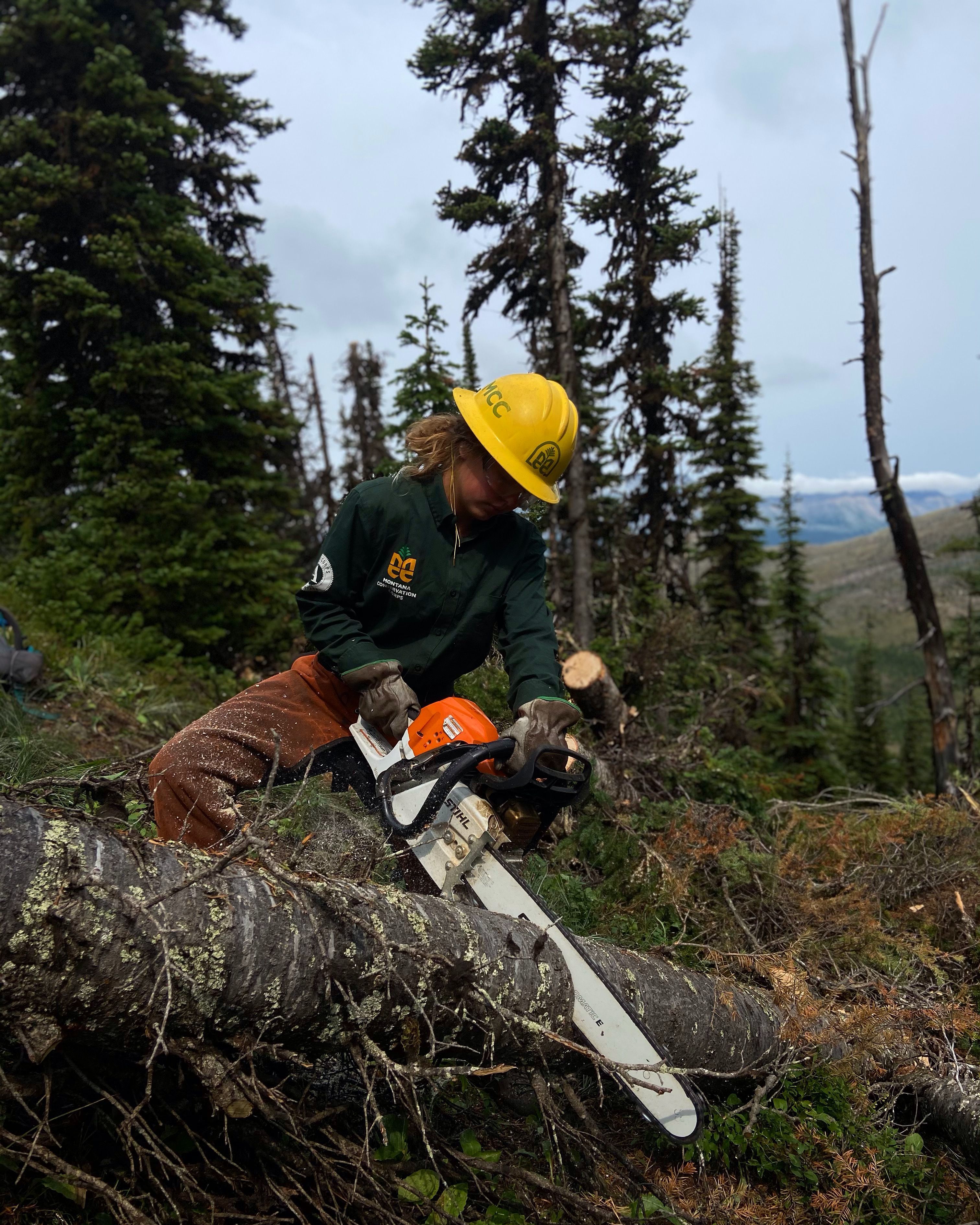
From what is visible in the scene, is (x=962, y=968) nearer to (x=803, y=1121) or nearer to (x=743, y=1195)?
(x=803, y=1121)

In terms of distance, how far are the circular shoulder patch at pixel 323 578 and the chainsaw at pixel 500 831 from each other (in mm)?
753

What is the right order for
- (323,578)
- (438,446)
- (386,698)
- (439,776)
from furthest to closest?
(438,446)
(323,578)
(386,698)
(439,776)

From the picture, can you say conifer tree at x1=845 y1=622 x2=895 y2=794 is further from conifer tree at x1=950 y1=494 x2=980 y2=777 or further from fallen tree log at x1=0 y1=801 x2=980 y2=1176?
fallen tree log at x1=0 y1=801 x2=980 y2=1176

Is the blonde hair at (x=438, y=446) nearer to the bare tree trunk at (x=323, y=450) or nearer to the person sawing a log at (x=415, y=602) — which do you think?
the person sawing a log at (x=415, y=602)

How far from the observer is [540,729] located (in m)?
2.37

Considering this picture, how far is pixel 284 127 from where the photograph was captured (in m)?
10.5

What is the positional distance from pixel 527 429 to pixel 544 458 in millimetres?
118

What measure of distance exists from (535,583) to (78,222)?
28.2ft

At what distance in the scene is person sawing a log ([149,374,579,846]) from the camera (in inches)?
105

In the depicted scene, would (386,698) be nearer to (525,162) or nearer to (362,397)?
(525,162)

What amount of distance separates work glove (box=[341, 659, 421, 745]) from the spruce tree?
20.7 ft

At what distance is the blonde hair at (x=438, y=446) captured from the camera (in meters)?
2.94

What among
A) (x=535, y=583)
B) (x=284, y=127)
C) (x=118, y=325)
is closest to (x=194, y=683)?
(x=118, y=325)

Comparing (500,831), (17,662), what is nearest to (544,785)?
(500,831)
